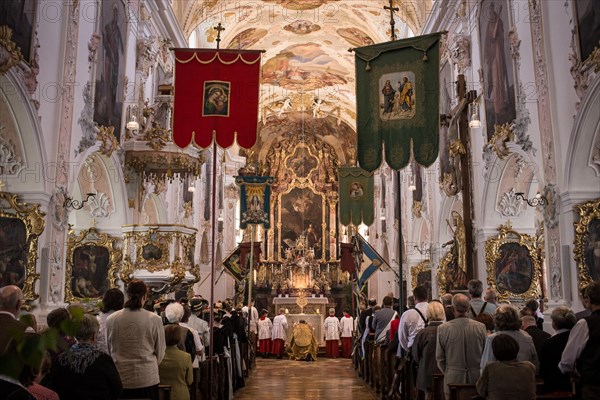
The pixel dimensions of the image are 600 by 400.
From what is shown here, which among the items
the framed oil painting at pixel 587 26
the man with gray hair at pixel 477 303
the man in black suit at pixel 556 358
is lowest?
the man in black suit at pixel 556 358

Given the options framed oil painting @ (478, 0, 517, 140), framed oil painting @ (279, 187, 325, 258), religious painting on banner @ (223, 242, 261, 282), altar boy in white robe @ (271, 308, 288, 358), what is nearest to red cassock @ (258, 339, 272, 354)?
altar boy in white robe @ (271, 308, 288, 358)

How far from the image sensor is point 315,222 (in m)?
30.1

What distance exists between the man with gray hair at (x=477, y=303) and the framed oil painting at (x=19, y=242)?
6.31m

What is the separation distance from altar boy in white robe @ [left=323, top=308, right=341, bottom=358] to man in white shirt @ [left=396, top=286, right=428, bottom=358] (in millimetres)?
12561

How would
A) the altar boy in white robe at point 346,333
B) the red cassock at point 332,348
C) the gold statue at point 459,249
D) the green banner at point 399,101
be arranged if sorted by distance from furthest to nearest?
1. the altar boy in white robe at point 346,333
2. the red cassock at point 332,348
3. the gold statue at point 459,249
4. the green banner at point 399,101

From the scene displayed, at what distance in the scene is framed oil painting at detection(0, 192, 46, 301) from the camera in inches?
351

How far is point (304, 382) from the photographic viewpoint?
12797 mm

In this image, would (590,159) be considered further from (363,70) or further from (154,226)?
(154,226)

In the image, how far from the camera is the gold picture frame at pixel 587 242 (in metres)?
8.98

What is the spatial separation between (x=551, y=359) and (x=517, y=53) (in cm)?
804

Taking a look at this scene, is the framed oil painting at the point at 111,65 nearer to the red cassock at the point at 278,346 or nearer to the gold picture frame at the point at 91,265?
the gold picture frame at the point at 91,265

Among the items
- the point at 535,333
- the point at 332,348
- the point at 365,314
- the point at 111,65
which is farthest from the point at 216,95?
the point at 332,348

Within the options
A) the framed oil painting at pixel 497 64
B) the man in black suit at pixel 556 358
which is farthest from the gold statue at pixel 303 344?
the man in black suit at pixel 556 358

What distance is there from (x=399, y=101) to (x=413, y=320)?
9.58ft
